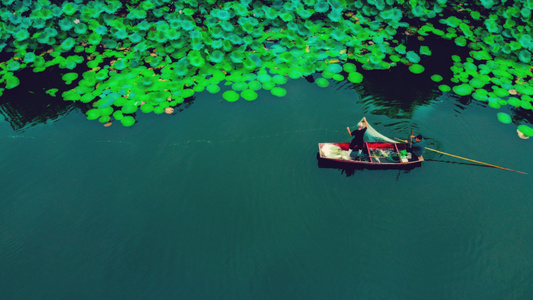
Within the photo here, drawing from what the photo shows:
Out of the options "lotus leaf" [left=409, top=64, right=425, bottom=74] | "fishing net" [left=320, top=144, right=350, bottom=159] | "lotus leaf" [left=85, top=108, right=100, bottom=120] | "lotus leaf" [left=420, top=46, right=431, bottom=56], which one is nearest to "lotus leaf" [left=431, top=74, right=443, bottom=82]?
"lotus leaf" [left=409, top=64, right=425, bottom=74]

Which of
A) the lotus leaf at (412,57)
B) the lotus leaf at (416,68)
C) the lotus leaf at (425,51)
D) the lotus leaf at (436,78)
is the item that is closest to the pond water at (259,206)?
the lotus leaf at (436,78)

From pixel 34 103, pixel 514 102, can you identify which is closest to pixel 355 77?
pixel 514 102

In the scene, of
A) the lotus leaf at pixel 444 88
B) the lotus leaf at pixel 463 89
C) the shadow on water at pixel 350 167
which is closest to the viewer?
the shadow on water at pixel 350 167

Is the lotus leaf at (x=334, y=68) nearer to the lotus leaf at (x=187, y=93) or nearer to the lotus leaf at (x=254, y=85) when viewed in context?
the lotus leaf at (x=254, y=85)

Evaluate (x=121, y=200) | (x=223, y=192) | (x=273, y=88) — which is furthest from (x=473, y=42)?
(x=121, y=200)

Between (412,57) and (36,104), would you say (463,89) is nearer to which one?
(412,57)

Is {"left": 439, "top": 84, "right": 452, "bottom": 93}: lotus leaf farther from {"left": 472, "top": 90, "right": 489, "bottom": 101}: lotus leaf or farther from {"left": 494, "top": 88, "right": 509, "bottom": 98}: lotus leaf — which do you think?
{"left": 494, "top": 88, "right": 509, "bottom": 98}: lotus leaf

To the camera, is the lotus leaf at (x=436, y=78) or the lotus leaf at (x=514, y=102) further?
the lotus leaf at (x=436, y=78)
